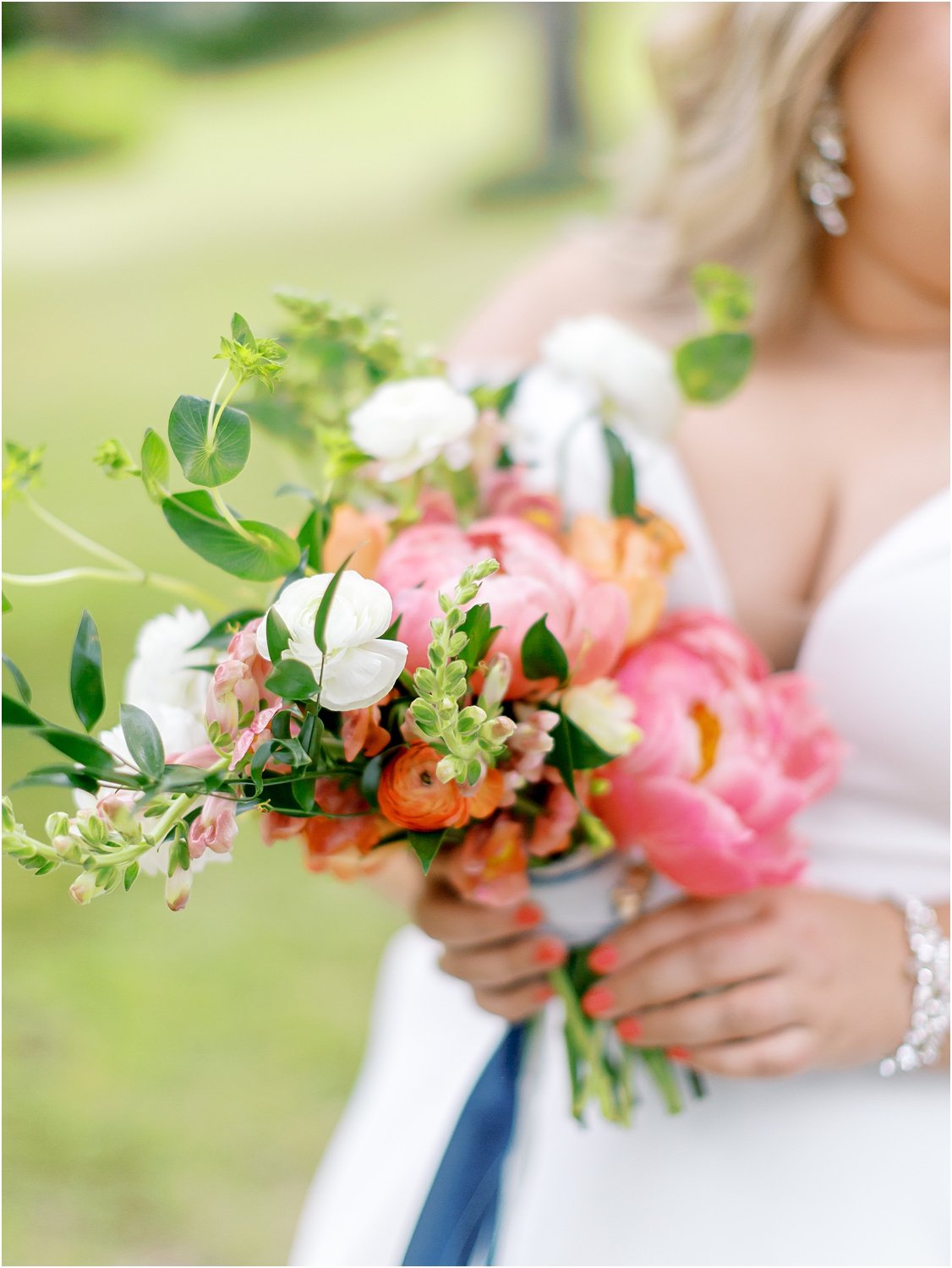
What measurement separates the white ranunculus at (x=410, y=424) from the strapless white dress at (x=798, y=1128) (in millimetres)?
388

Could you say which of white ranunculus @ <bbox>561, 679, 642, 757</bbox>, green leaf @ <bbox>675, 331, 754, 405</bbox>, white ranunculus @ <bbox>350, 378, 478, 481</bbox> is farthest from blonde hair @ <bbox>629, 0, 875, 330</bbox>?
white ranunculus @ <bbox>561, 679, 642, 757</bbox>

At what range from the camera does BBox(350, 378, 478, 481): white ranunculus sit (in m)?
0.67

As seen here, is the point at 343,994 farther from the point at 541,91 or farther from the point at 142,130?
the point at 541,91

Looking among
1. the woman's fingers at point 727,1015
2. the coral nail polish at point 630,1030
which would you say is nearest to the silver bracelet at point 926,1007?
the woman's fingers at point 727,1015

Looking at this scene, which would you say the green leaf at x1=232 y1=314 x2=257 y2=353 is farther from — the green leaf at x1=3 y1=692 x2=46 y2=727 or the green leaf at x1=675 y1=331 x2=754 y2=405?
the green leaf at x1=675 y1=331 x2=754 y2=405

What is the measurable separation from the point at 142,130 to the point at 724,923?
22.2ft

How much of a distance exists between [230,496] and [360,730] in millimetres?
326

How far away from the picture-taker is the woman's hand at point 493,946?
0.86 metres

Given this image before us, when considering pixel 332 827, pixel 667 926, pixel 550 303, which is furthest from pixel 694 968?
pixel 550 303

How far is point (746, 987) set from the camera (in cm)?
88

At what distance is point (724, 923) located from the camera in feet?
2.94

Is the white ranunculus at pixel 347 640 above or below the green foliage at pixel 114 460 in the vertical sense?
below

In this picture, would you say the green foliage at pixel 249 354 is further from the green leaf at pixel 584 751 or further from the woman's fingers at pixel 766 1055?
the woman's fingers at pixel 766 1055

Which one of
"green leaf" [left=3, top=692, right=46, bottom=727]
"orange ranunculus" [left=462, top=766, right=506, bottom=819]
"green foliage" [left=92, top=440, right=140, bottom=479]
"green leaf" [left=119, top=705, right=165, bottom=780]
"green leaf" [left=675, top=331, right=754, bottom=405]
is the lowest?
"orange ranunculus" [left=462, top=766, right=506, bottom=819]
